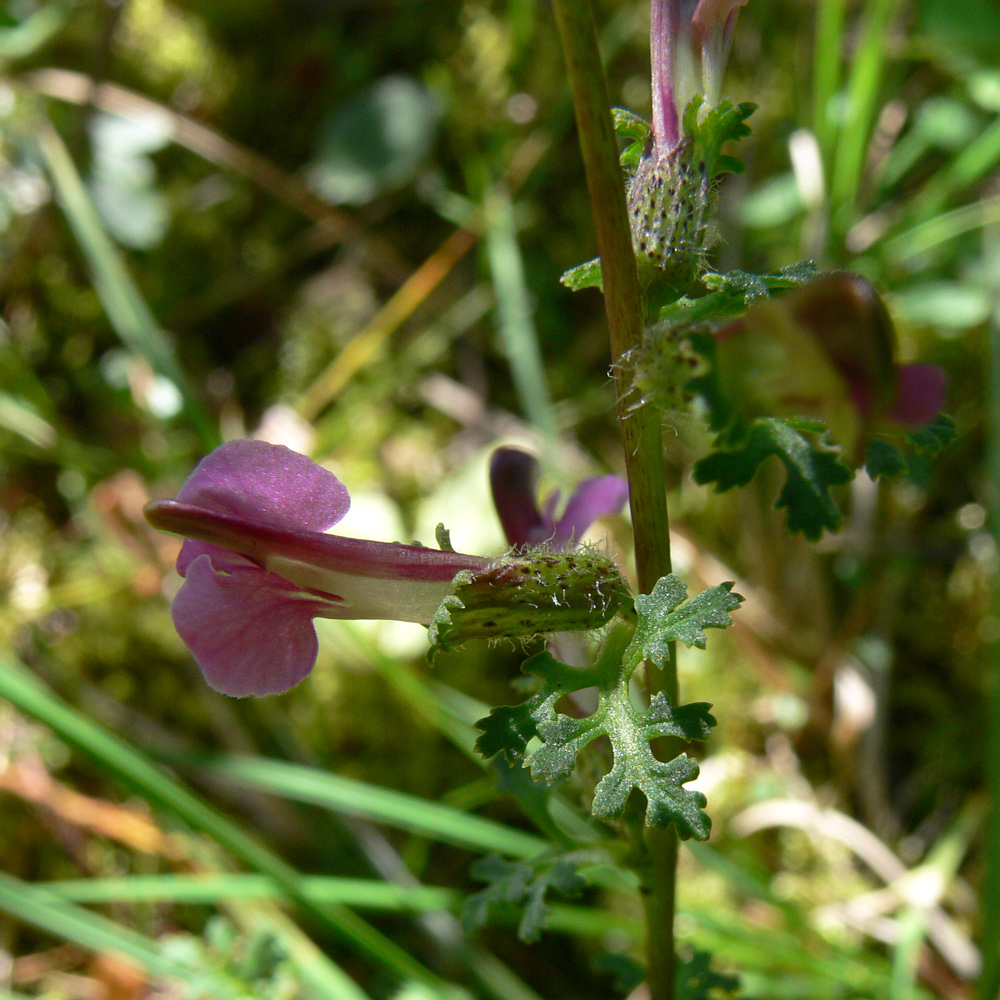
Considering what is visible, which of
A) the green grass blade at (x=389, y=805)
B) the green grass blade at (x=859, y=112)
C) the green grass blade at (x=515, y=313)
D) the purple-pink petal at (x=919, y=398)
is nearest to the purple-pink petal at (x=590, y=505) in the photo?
the purple-pink petal at (x=919, y=398)

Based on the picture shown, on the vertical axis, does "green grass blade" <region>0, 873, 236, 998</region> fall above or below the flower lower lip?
below

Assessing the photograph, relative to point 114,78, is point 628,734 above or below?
below

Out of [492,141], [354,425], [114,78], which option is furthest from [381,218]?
[114,78]

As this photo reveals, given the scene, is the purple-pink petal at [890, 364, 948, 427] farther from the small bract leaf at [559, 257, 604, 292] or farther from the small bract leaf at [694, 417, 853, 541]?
the small bract leaf at [559, 257, 604, 292]

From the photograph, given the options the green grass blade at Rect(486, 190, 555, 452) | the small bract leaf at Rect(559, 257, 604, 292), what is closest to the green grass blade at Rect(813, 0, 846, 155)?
the green grass blade at Rect(486, 190, 555, 452)

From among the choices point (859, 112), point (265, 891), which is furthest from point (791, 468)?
point (859, 112)

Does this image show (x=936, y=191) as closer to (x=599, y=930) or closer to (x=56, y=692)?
(x=599, y=930)

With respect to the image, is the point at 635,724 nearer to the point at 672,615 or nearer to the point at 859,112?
the point at 672,615
